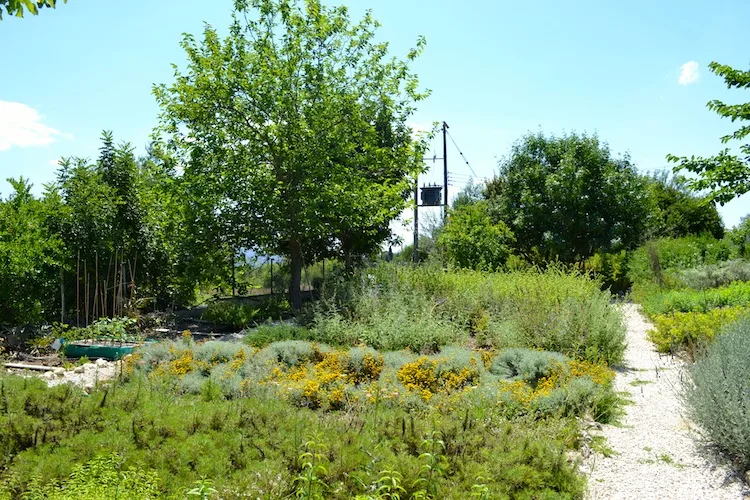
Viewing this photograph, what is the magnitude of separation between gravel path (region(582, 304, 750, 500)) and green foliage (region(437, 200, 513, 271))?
1088 cm

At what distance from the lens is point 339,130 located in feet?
38.5

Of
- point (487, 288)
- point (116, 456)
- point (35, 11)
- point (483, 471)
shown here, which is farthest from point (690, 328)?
point (35, 11)

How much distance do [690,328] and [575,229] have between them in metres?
10.5

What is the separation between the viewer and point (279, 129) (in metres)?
11.5

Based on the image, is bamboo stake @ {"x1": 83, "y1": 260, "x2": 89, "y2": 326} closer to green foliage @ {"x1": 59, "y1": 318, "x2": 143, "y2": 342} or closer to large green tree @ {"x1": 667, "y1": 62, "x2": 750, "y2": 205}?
green foliage @ {"x1": 59, "y1": 318, "x2": 143, "y2": 342}

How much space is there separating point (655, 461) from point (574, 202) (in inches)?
569

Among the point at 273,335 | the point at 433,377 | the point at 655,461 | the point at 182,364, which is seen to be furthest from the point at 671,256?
the point at 182,364

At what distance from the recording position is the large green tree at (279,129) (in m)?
11.3

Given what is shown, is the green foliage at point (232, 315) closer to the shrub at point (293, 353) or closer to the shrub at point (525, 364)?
the shrub at point (293, 353)

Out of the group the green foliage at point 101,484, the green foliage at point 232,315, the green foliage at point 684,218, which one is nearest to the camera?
the green foliage at point 101,484

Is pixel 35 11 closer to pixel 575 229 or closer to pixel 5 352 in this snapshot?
pixel 5 352

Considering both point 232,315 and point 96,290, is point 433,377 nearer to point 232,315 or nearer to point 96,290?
point 232,315

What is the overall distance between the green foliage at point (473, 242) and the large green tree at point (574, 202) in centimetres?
162

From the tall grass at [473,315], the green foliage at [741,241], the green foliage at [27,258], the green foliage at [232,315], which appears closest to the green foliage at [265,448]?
the tall grass at [473,315]
